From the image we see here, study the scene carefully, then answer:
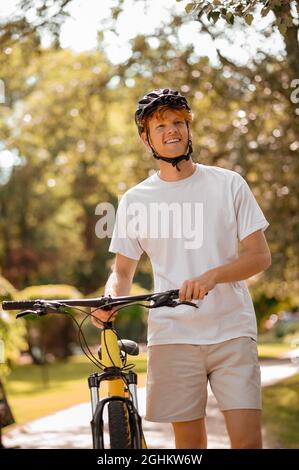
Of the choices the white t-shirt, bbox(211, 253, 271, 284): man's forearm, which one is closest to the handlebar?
bbox(211, 253, 271, 284): man's forearm

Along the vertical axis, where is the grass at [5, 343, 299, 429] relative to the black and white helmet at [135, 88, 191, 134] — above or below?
below

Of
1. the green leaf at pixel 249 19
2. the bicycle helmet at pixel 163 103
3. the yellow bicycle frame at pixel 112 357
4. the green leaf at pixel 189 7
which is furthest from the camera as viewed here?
the green leaf at pixel 189 7

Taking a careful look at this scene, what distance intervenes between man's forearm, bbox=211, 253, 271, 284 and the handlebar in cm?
23

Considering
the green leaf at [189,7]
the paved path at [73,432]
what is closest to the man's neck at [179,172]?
the green leaf at [189,7]

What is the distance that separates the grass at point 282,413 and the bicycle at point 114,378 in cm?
626

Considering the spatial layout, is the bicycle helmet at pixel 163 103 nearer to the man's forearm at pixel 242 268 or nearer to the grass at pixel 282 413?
the man's forearm at pixel 242 268

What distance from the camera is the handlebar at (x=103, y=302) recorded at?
3599 millimetres

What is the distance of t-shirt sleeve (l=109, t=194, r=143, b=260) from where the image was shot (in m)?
4.27

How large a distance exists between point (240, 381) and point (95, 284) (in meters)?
36.2

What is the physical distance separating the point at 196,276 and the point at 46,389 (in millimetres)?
18172

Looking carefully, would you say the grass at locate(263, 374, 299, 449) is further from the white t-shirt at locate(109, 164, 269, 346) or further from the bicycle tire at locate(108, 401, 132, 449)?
the bicycle tire at locate(108, 401, 132, 449)

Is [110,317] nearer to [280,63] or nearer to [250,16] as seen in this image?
[250,16]

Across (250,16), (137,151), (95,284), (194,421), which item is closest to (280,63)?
(137,151)
